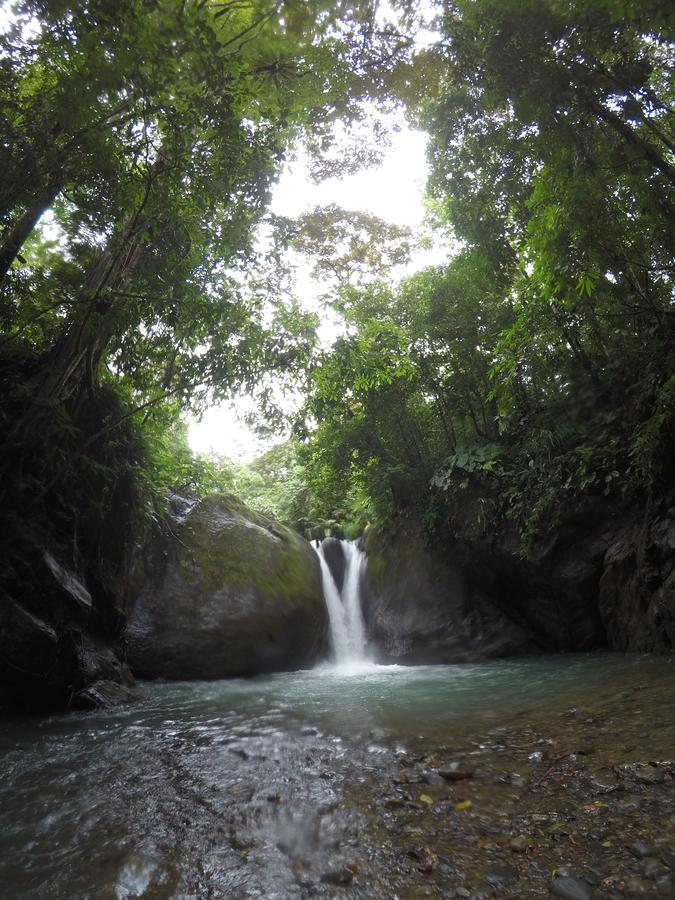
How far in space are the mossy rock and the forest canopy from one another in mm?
1248

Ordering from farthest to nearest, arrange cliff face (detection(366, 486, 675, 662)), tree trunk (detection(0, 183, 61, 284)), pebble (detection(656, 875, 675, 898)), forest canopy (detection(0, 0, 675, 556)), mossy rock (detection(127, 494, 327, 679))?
mossy rock (detection(127, 494, 327, 679))
cliff face (detection(366, 486, 675, 662))
tree trunk (detection(0, 183, 61, 284))
forest canopy (detection(0, 0, 675, 556))
pebble (detection(656, 875, 675, 898))

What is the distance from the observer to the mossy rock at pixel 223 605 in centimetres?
764

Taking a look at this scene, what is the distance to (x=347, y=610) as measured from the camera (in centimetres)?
1033

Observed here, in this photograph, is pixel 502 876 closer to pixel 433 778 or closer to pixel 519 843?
pixel 519 843

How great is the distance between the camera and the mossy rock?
7637 millimetres

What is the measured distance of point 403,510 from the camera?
10.4 meters

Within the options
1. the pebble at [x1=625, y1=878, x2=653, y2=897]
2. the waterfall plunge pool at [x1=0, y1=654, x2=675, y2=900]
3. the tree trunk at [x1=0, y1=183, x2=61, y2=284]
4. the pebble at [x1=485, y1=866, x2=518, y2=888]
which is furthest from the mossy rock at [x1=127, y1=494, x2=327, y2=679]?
the pebble at [x1=625, y1=878, x2=653, y2=897]

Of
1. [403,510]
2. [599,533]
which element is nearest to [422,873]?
[599,533]

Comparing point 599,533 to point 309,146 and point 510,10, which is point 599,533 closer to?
point 510,10

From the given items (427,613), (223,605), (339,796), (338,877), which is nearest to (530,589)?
(427,613)

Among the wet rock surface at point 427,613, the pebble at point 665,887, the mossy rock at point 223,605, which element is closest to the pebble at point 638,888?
the pebble at point 665,887

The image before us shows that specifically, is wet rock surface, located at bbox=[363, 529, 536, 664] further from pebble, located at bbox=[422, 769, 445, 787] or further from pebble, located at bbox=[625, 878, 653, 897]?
pebble, located at bbox=[625, 878, 653, 897]

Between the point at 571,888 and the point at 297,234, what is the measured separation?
24.1 ft

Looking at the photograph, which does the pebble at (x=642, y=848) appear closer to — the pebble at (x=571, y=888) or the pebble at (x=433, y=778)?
the pebble at (x=571, y=888)
